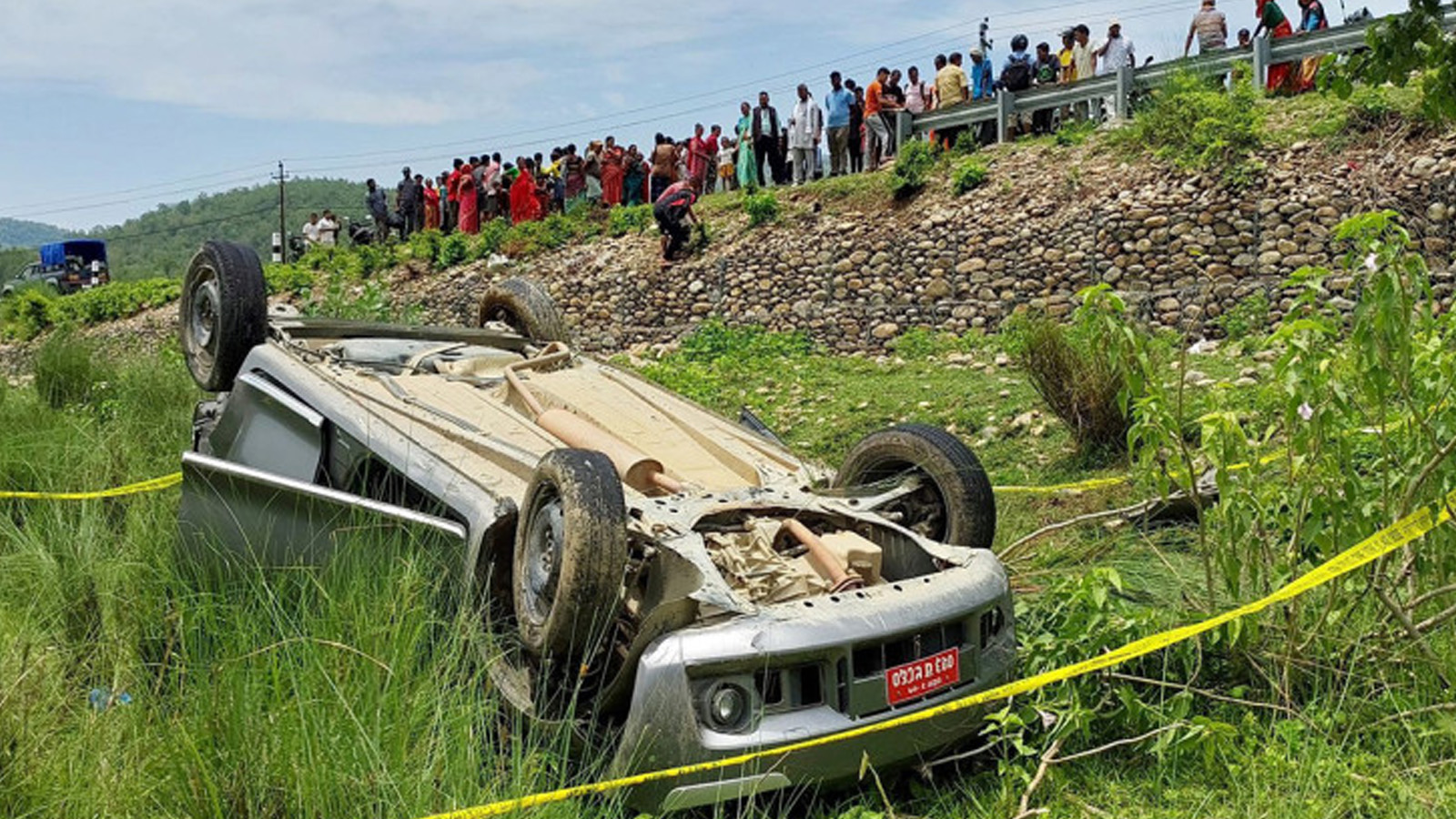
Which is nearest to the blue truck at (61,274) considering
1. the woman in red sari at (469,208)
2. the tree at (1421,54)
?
the woman in red sari at (469,208)

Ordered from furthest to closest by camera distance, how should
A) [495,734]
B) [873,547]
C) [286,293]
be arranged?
1. [286,293]
2. [873,547]
3. [495,734]

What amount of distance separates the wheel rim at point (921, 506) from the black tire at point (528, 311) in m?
2.31

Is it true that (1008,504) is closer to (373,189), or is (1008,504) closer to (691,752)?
(691,752)

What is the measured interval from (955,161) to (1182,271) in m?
4.91

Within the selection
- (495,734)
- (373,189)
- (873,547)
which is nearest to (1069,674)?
(873,547)

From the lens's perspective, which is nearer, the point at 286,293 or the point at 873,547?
the point at 873,547

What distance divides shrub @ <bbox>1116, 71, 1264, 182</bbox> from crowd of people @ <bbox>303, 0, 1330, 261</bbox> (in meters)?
1.10

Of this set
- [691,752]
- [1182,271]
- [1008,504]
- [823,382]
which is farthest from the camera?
[1182,271]

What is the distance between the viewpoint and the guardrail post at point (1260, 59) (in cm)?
1616

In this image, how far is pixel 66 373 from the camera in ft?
33.7

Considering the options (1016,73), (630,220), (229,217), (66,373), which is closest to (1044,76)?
(1016,73)

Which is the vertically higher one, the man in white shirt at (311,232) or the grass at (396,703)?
the man in white shirt at (311,232)

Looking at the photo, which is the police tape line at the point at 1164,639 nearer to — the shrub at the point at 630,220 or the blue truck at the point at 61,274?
the shrub at the point at 630,220

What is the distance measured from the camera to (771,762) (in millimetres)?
3602
